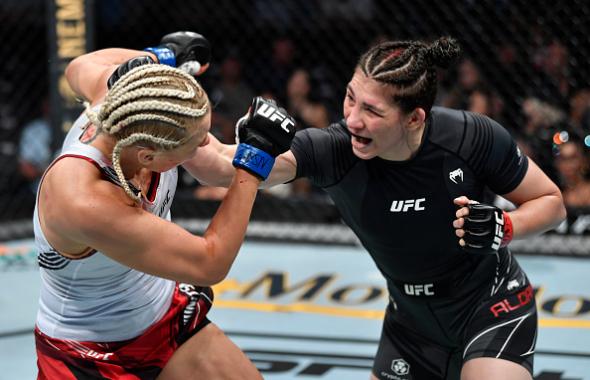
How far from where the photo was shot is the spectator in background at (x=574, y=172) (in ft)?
14.6

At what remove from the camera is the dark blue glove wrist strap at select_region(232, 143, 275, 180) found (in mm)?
1940

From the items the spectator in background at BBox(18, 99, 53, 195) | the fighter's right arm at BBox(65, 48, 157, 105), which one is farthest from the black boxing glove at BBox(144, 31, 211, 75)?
the spectator in background at BBox(18, 99, 53, 195)

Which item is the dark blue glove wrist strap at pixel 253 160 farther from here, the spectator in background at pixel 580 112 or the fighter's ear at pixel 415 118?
the spectator in background at pixel 580 112

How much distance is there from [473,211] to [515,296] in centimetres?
38

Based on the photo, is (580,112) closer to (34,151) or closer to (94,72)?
(94,72)

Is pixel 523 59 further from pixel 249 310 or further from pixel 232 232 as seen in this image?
pixel 232 232

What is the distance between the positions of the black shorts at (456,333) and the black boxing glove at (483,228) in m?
0.25

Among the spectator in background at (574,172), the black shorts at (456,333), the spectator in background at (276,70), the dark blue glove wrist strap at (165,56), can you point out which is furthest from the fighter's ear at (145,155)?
the spectator in background at (276,70)

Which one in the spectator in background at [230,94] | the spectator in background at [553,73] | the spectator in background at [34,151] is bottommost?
the spectator in background at [34,151]

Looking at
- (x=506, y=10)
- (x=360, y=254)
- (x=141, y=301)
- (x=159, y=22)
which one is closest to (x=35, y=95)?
(x=159, y=22)

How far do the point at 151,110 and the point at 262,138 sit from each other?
11.2 inches

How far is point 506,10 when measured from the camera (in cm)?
462

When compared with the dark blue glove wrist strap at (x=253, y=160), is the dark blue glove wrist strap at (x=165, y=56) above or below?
above

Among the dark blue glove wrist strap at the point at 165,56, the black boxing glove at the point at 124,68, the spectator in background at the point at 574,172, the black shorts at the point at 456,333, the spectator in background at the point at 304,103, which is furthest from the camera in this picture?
the spectator in background at the point at 304,103
